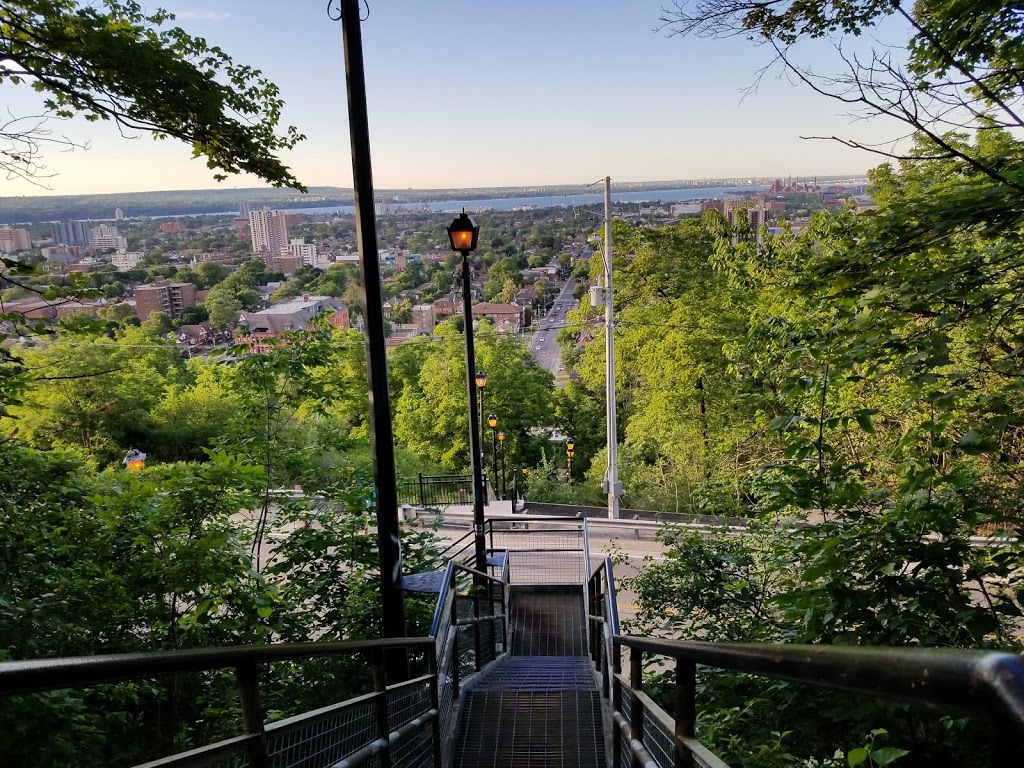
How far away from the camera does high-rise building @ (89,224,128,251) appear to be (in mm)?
8578

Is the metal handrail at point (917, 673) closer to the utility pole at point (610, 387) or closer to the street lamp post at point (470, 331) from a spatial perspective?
the street lamp post at point (470, 331)

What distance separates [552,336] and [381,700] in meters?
40.3

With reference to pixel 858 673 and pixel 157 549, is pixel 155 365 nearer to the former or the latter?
pixel 157 549

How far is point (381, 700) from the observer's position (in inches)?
129

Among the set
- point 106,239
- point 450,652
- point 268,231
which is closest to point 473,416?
point 450,652

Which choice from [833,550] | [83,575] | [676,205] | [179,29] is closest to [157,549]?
[83,575]

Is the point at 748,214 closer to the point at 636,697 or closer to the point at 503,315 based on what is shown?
the point at 503,315

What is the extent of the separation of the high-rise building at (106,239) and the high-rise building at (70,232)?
0.11 metres

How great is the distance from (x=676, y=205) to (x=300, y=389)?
2527 centimetres

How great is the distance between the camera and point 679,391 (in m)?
23.4

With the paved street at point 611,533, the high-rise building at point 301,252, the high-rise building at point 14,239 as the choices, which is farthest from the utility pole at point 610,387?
the high-rise building at point 14,239

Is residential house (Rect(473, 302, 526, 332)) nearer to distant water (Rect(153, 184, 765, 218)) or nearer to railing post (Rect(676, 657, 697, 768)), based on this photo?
distant water (Rect(153, 184, 765, 218))

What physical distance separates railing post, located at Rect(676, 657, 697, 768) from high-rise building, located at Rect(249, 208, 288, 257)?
1139 cm

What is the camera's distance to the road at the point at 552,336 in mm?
35612
